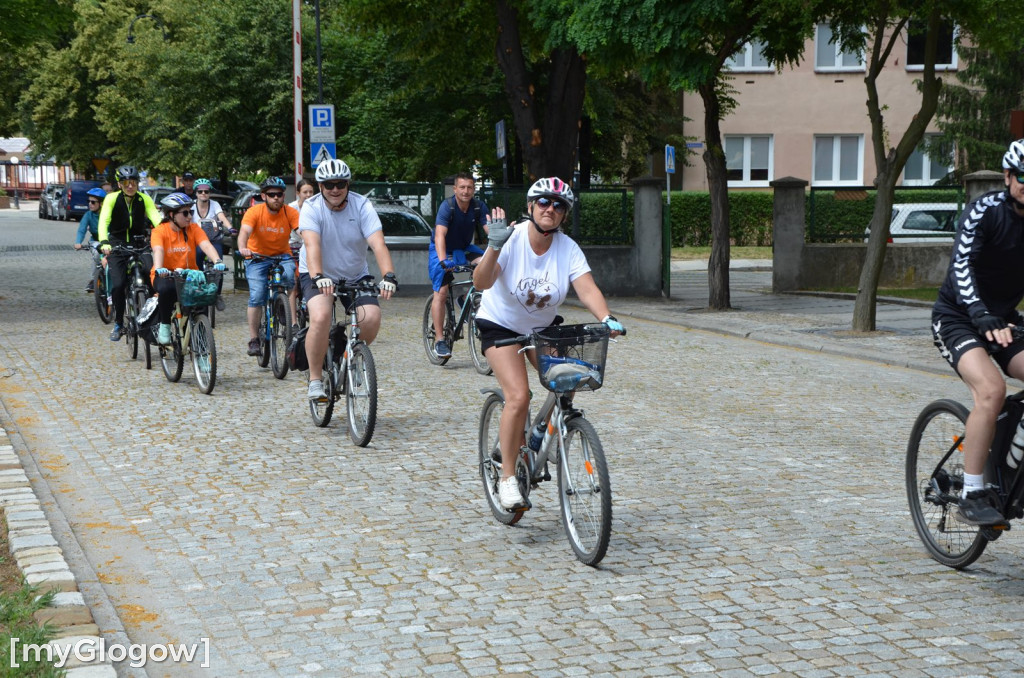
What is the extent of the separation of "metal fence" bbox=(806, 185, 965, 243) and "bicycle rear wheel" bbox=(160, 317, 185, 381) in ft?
47.5

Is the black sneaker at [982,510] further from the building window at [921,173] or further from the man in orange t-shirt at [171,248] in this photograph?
the building window at [921,173]

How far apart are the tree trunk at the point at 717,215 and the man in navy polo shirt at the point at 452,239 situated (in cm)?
735

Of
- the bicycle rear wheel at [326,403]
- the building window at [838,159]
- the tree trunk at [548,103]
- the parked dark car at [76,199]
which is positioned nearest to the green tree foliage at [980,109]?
the building window at [838,159]

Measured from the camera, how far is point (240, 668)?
16.0 feet

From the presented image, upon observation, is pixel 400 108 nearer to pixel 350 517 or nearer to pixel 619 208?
pixel 619 208

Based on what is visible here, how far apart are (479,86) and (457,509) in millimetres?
26066

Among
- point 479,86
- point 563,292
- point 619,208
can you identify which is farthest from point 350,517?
point 479,86

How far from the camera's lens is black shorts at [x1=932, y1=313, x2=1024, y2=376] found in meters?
5.76

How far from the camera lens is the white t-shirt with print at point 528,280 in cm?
650

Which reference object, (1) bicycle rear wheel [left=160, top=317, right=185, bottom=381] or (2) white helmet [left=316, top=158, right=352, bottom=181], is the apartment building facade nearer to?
(1) bicycle rear wheel [left=160, top=317, right=185, bottom=381]

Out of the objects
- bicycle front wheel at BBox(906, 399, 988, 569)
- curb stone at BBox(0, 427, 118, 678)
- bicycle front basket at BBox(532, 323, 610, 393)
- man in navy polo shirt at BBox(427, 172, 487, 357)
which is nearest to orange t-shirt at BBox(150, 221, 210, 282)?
man in navy polo shirt at BBox(427, 172, 487, 357)

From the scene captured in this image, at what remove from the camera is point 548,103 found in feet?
78.8

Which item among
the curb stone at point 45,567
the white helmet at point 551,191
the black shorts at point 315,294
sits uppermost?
the white helmet at point 551,191

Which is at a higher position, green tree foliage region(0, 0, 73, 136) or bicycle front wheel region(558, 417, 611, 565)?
green tree foliage region(0, 0, 73, 136)
